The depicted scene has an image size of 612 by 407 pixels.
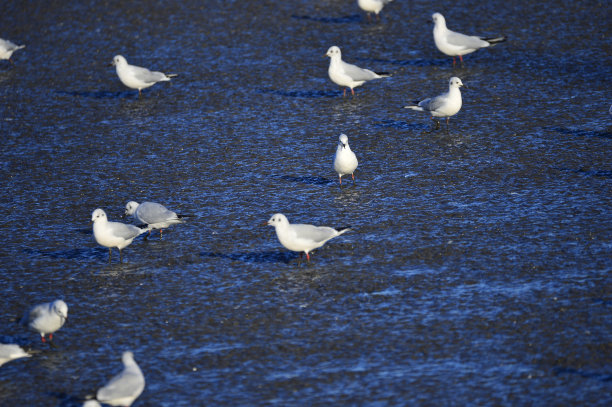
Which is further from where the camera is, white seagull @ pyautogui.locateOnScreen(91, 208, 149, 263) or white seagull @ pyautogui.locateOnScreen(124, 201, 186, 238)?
white seagull @ pyautogui.locateOnScreen(124, 201, 186, 238)

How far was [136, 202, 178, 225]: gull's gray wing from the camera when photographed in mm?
15008

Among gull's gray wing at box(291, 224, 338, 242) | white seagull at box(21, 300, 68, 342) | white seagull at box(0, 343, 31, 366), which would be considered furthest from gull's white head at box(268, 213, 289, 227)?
white seagull at box(0, 343, 31, 366)

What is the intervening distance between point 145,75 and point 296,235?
990 cm

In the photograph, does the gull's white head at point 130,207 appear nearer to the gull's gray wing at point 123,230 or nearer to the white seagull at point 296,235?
the gull's gray wing at point 123,230

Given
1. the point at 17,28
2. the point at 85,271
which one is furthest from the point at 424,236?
the point at 17,28

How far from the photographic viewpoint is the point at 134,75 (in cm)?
2225

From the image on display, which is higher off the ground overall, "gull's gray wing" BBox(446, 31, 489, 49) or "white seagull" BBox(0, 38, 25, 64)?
"white seagull" BBox(0, 38, 25, 64)

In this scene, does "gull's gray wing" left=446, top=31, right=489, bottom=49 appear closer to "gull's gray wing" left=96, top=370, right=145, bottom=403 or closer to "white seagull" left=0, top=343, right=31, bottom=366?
"white seagull" left=0, top=343, right=31, bottom=366

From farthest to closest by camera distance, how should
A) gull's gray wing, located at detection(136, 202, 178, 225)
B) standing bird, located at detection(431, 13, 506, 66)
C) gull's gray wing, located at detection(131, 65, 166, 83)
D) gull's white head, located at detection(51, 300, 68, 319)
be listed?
standing bird, located at detection(431, 13, 506, 66) < gull's gray wing, located at detection(131, 65, 166, 83) < gull's gray wing, located at detection(136, 202, 178, 225) < gull's white head, located at detection(51, 300, 68, 319)

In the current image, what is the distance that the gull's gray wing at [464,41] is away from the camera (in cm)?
2253

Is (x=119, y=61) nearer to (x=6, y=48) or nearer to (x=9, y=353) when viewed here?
(x=6, y=48)

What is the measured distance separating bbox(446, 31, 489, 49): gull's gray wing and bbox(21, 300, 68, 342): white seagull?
1364 centimetres

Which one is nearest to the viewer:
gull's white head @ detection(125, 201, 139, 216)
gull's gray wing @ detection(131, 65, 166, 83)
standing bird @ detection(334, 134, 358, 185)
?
gull's white head @ detection(125, 201, 139, 216)

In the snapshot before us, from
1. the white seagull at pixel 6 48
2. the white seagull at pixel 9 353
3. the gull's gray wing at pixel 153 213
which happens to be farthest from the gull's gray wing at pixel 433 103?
the white seagull at pixel 6 48
